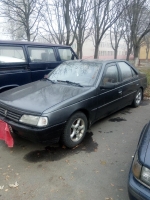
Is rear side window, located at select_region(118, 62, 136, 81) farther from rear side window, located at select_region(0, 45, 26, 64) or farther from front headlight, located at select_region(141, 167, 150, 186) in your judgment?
front headlight, located at select_region(141, 167, 150, 186)

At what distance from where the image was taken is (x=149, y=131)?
221cm

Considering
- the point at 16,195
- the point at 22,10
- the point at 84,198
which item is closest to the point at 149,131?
the point at 84,198

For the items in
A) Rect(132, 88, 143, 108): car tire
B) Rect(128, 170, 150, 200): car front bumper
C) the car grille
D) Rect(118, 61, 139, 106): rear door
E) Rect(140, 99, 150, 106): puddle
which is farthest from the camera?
Rect(140, 99, 150, 106): puddle

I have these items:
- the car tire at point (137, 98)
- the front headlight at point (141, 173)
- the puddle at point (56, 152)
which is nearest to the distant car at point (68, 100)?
the puddle at point (56, 152)

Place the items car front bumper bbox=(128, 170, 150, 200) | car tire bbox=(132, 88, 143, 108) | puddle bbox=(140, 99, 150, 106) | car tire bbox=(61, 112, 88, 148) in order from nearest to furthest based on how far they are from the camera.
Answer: car front bumper bbox=(128, 170, 150, 200), car tire bbox=(61, 112, 88, 148), car tire bbox=(132, 88, 143, 108), puddle bbox=(140, 99, 150, 106)

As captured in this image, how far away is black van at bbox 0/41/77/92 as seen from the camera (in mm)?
4559

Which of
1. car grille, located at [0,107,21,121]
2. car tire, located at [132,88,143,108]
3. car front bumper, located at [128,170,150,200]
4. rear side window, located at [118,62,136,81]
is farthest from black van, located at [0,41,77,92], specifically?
car front bumper, located at [128,170,150,200]

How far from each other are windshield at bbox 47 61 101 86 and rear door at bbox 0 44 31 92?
103cm

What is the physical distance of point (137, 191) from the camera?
1.68m

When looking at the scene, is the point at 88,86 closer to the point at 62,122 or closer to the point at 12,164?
the point at 62,122

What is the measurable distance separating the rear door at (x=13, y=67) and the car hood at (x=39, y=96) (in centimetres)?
105

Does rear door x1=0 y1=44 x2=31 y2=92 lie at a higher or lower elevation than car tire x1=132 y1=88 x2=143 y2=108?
higher

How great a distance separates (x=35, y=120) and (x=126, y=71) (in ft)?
10.0

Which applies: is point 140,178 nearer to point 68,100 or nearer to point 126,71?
point 68,100
